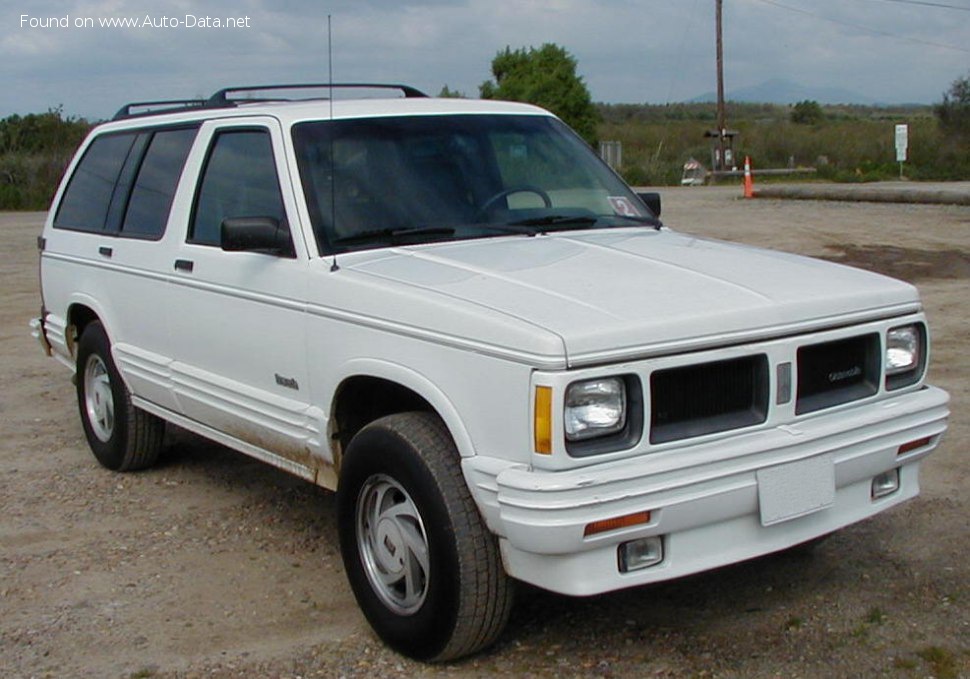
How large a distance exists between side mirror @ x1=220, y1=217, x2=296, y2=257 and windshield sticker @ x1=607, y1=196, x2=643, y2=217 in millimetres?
1494

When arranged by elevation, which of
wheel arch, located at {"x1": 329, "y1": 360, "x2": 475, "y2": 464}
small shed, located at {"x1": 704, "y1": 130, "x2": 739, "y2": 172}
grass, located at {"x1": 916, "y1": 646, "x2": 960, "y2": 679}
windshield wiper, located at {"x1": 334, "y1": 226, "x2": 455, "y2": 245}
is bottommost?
grass, located at {"x1": 916, "y1": 646, "x2": 960, "y2": 679}

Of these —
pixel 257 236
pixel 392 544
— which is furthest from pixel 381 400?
pixel 257 236

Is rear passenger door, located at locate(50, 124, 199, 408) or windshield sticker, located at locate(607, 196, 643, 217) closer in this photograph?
windshield sticker, located at locate(607, 196, 643, 217)

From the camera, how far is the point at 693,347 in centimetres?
367

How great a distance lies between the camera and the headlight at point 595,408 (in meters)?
3.52

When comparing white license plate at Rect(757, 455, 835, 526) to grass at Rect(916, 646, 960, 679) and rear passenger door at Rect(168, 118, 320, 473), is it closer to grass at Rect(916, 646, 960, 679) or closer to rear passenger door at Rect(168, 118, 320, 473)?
grass at Rect(916, 646, 960, 679)

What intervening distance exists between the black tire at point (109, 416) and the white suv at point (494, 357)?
47 centimetres

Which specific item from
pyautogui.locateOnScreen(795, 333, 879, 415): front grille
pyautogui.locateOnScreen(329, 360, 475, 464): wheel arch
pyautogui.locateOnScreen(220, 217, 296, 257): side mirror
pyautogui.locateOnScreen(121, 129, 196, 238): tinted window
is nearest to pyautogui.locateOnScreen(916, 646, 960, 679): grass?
pyautogui.locateOnScreen(795, 333, 879, 415): front grille

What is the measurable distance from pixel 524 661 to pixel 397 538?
1.90ft

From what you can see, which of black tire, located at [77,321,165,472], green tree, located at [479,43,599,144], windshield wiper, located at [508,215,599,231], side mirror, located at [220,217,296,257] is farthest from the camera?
green tree, located at [479,43,599,144]

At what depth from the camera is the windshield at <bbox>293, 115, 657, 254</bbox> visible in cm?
475

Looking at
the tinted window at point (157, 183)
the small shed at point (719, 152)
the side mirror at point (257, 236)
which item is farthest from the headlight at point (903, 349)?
the small shed at point (719, 152)

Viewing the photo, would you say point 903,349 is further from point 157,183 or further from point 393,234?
point 157,183

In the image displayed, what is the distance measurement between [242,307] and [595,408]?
1931 mm
